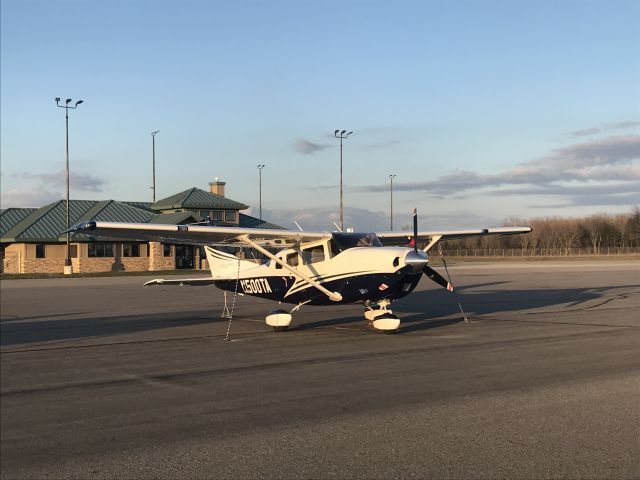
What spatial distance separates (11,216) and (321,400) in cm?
5651

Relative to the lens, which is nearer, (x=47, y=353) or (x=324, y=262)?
(x=47, y=353)

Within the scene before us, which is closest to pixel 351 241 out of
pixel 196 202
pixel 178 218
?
pixel 178 218

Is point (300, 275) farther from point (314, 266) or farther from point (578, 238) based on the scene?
point (578, 238)

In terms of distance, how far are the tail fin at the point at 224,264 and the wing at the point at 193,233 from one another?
45.3 inches

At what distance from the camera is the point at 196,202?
189 ft

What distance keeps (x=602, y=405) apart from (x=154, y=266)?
48419 millimetres

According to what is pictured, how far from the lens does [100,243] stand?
52.3m

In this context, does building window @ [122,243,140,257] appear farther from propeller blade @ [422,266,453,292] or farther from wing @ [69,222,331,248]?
propeller blade @ [422,266,453,292]

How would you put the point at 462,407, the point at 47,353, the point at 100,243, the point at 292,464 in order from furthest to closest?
the point at 100,243 < the point at 47,353 < the point at 462,407 < the point at 292,464

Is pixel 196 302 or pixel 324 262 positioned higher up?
pixel 324 262

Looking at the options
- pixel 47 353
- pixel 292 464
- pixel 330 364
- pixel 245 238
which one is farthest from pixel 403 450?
pixel 245 238

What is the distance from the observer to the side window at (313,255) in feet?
53.9

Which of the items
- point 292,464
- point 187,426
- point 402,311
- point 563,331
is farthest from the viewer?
point 402,311

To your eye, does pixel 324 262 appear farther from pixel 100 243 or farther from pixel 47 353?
pixel 100 243
